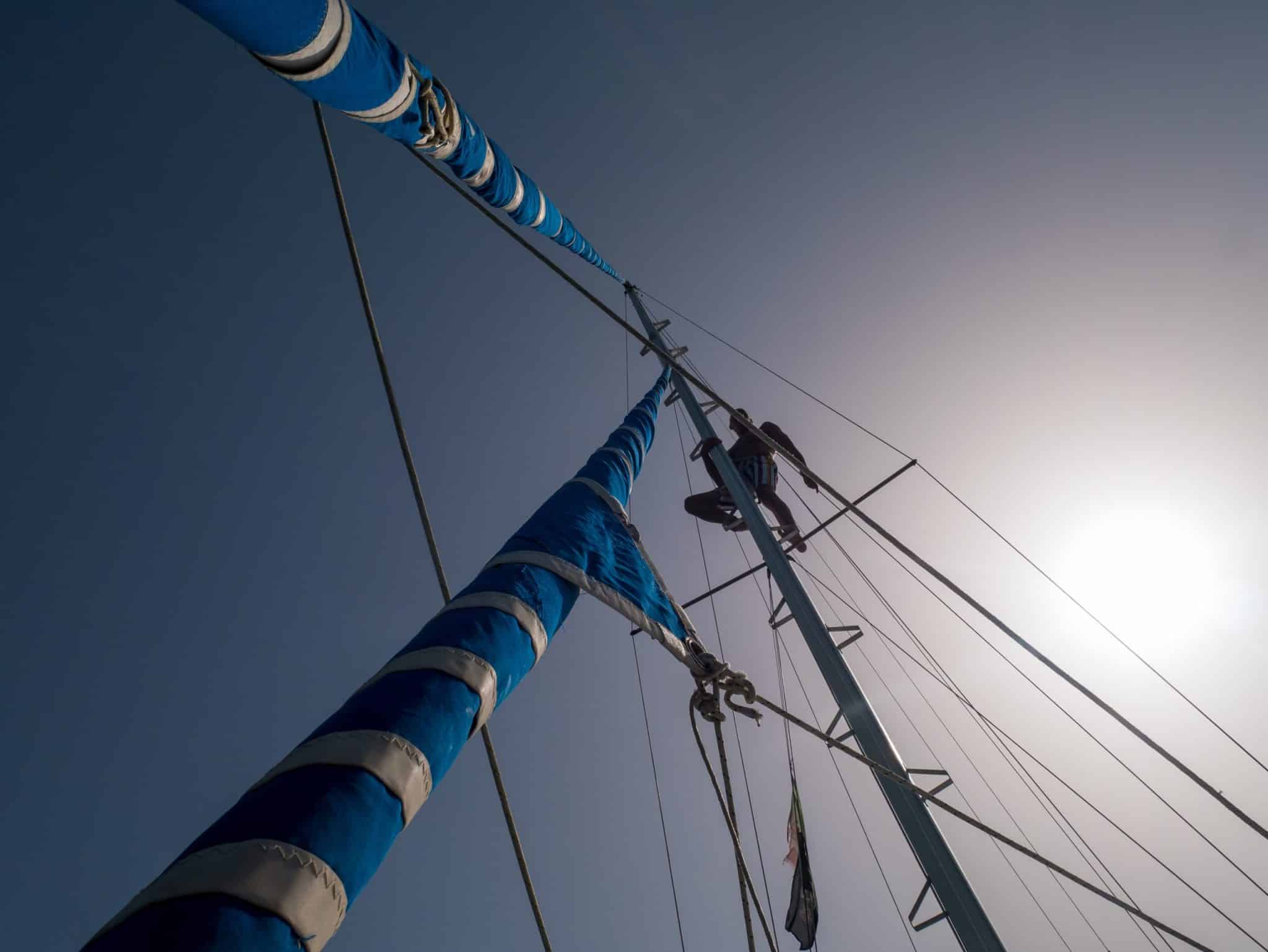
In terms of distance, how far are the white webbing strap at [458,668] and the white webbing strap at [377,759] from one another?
0.33 m

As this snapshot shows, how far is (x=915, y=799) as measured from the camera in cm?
341

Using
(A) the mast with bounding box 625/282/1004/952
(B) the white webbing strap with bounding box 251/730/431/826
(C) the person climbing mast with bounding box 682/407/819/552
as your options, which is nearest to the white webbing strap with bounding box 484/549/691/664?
(B) the white webbing strap with bounding box 251/730/431/826

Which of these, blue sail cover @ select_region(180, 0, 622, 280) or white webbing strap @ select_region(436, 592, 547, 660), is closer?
blue sail cover @ select_region(180, 0, 622, 280)

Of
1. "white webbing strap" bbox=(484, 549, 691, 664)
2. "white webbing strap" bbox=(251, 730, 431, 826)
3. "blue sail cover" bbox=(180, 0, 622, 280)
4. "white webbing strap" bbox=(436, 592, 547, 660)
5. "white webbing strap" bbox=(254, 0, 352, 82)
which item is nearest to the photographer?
"white webbing strap" bbox=(251, 730, 431, 826)

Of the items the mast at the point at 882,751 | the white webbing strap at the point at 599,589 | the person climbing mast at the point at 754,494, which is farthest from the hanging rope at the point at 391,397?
the person climbing mast at the point at 754,494

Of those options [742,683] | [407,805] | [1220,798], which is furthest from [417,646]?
[1220,798]

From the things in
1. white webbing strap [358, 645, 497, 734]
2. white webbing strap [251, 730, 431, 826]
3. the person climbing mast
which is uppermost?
the person climbing mast

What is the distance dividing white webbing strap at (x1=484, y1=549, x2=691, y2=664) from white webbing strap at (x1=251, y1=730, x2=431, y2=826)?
1.25 meters

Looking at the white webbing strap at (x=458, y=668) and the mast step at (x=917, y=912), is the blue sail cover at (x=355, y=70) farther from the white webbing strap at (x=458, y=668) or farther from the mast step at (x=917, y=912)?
the mast step at (x=917, y=912)

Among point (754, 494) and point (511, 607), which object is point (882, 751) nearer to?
point (511, 607)

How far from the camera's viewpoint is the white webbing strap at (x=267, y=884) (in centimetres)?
129

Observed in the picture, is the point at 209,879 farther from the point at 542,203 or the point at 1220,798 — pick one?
the point at 542,203

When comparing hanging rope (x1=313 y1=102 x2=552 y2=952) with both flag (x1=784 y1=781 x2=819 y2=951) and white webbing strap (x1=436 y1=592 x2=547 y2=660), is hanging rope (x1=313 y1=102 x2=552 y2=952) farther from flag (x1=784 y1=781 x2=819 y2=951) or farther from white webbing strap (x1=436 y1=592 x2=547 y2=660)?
flag (x1=784 y1=781 x2=819 y2=951)

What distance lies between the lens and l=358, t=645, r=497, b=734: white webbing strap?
7.00 feet
